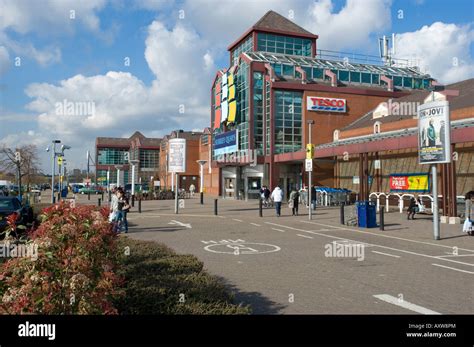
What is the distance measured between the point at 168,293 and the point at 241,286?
80.4 inches

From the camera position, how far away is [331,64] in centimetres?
4700

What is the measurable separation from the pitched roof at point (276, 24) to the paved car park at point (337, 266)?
37121mm

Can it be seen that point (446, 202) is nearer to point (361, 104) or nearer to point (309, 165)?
point (309, 165)

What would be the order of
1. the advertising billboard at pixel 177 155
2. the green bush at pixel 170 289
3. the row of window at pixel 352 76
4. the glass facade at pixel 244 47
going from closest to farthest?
the green bush at pixel 170 289
the advertising billboard at pixel 177 155
the row of window at pixel 352 76
the glass facade at pixel 244 47

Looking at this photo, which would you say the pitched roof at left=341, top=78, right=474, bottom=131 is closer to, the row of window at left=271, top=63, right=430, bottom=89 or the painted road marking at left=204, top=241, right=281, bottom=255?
the row of window at left=271, top=63, right=430, bottom=89

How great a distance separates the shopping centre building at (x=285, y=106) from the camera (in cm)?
4122

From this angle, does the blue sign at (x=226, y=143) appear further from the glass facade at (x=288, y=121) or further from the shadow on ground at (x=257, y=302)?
the shadow on ground at (x=257, y=302)

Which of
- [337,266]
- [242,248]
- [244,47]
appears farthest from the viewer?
[244,47]

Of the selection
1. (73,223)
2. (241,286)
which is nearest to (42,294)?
(73,223)

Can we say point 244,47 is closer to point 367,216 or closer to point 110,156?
point 367,216

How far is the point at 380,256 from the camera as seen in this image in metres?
10.6

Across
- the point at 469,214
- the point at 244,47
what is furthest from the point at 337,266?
the point at 244,47

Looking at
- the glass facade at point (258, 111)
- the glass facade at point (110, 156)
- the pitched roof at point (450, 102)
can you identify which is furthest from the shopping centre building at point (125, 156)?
the pitched roof at point (450, 102)

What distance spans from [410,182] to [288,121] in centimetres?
1826
